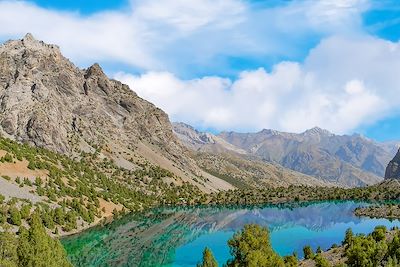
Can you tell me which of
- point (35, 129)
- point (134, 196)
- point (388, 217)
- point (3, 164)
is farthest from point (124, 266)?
point (35, 129)

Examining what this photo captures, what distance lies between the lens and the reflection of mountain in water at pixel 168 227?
91938mm

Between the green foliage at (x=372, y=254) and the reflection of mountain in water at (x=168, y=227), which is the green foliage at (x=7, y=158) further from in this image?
the green foliage at (x=372, y=254)

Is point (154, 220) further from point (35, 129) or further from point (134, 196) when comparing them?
point (35, 129)

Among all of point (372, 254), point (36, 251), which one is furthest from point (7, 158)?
point (372, 254)

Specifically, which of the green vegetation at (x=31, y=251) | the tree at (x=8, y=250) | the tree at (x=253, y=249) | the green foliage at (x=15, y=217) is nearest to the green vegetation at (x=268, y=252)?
the tree at (x=253, y=249)

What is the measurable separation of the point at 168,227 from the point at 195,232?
33.4ft

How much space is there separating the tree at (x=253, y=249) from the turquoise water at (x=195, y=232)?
30.4 m

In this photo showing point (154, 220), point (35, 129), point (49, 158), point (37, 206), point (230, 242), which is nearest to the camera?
point (230, 242)

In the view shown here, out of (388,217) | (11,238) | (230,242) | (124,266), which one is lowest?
(124,266)

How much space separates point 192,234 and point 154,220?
81.1 feet

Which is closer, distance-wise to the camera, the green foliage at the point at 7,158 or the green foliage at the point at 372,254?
the green foliage at the point at 372,254

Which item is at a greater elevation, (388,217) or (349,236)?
(388,217)

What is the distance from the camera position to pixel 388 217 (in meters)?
136

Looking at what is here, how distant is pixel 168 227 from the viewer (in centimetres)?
13300
